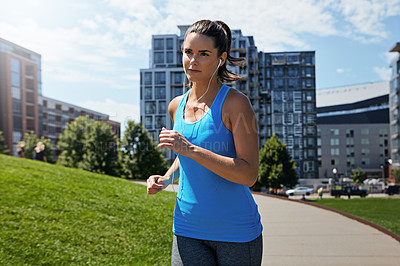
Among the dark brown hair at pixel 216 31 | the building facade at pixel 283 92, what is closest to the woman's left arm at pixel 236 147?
the dark brown hair at pixel 216 31

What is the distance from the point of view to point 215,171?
178 centimetres

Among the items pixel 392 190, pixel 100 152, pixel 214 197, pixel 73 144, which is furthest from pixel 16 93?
pixel 214 197

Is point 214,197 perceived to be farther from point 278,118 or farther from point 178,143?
point 278,118

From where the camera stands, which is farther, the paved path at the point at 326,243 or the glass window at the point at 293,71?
the glass window at the point at 293,71

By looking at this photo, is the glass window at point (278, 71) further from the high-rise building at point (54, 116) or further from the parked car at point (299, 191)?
the high-rise building at point (54, 116)

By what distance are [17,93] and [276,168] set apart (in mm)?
52906

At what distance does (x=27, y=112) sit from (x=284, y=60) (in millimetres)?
52345

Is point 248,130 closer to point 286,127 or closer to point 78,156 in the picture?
point 78,156

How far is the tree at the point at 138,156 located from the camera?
38375 mm

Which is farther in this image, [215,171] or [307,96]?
[307,96]

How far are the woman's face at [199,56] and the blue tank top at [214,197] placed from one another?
148mm

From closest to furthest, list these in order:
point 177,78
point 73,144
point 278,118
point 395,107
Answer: point 73,144 → point 395,107 → point 177,78 → point 278,118

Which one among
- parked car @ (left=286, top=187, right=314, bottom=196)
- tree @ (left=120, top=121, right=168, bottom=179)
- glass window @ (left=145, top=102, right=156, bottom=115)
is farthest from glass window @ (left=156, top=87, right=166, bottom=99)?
tree @ (left=120, top=121, right=168, bottom=179)

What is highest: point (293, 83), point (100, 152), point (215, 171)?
point (293, 83)
